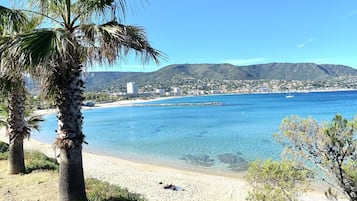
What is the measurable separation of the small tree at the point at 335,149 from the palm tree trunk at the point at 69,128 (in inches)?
160

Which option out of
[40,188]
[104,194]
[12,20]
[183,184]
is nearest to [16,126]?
[40,188]

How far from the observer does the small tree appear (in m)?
4.60

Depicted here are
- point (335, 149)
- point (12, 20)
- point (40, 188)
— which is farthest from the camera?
point (40, 188)

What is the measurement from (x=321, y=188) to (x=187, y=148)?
13.1m

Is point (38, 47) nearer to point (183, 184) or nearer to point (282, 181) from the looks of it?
point (282, 181)

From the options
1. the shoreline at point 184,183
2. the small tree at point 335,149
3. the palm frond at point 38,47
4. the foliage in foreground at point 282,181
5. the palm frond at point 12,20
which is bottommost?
the shoreline at point 184,183

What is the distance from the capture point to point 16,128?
8453 mm

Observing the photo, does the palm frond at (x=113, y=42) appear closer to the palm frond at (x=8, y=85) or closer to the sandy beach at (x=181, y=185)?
the palm frond at (x=8, y=85)

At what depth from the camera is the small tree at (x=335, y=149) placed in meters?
4.60

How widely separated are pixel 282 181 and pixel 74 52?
13.8 ft

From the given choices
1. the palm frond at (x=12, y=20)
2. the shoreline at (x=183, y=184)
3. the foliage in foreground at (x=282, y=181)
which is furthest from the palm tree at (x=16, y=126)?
the foliage in foreground at (x=282, y=181)

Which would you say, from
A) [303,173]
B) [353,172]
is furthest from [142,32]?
[353,172]

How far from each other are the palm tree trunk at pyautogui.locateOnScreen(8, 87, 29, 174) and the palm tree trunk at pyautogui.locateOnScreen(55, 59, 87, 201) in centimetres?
357

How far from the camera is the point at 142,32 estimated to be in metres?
5.53
